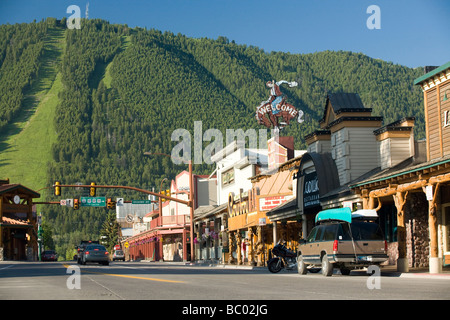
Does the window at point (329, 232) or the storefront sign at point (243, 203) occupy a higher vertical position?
the storefront sign at point (243, 203)

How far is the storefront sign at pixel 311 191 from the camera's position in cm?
3969

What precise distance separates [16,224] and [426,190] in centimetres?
6562

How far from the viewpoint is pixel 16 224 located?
275 feet

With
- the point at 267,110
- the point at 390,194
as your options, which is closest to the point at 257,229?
the point at 267,110

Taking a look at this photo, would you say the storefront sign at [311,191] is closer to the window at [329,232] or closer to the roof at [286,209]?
the roof at [286,209]

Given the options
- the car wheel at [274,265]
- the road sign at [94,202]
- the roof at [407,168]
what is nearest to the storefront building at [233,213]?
the road sign at [94,202]

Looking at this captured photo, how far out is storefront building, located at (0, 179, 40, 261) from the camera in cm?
8481

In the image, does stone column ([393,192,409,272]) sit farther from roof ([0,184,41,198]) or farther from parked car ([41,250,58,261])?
roof ([0,184,41,198])

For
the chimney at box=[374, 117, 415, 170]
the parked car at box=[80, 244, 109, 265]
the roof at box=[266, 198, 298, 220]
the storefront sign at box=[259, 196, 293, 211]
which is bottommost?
the parked car at box=[80, 244, 109, 265]

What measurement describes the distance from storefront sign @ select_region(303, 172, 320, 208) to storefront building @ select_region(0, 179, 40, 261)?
49926mm

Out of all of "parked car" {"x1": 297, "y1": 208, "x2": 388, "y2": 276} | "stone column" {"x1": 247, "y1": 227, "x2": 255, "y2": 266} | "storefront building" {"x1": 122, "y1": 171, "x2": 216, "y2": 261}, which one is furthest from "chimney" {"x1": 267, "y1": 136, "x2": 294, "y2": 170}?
"parked car" {"x1": 297, "y1": 208, "x2": 388, "y2": 276}

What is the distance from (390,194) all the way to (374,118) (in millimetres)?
9982

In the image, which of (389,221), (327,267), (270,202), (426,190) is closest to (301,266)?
(327,267)

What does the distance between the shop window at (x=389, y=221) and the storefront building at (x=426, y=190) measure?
0.06 metres
